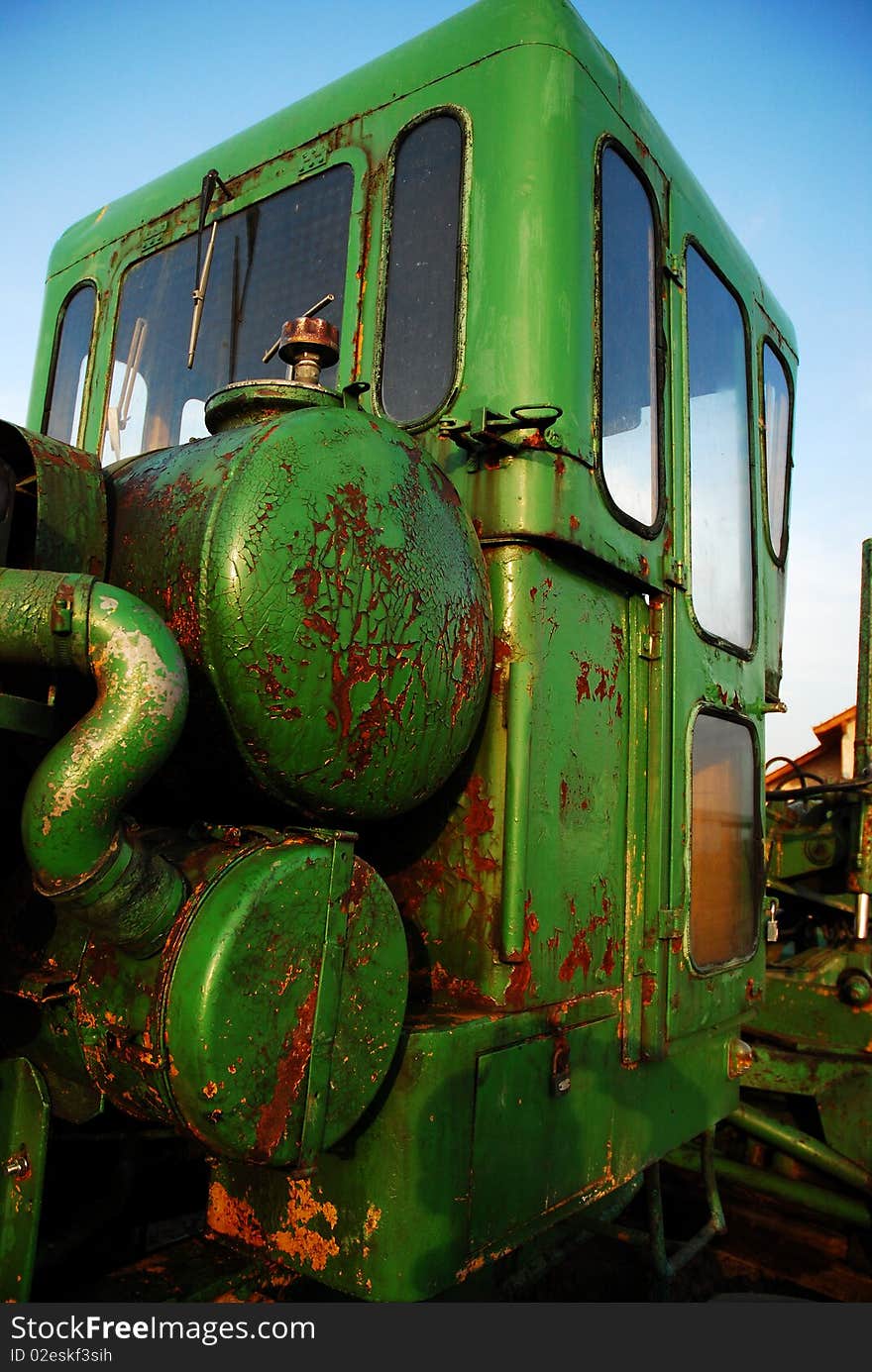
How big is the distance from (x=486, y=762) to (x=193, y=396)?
1356 mm

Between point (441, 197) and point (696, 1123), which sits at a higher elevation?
point (441, 197)

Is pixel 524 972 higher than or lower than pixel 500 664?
lower

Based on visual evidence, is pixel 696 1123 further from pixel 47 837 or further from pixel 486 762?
pixel 47 837

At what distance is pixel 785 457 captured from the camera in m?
3.63

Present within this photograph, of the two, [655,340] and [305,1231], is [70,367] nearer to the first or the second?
[655,340]

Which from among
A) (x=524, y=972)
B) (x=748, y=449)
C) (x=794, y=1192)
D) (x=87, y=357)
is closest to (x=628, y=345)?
(x=748, y=449)

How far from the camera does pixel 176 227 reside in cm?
275

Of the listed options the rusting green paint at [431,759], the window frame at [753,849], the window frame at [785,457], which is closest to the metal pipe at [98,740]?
the rusting green paint at [431,759]

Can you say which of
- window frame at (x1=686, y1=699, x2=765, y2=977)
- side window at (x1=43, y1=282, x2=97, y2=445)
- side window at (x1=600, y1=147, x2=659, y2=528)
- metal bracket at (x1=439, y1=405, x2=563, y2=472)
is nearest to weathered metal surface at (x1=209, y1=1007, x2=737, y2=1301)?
window frame at (x1=686, y1=699, x2=765, y2=977)

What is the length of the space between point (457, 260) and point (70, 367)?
1.47 meters

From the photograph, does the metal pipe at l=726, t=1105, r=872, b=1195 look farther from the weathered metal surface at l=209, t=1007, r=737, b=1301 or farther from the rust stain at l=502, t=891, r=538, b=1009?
the rust stain at l=502, t=891, r=538, b=1009

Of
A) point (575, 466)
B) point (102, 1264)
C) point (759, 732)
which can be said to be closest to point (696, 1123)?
point (759, 732)

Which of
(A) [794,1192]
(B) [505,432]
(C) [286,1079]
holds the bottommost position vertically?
(A) [794,1192]

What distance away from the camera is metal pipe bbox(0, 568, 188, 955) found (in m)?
1.24
